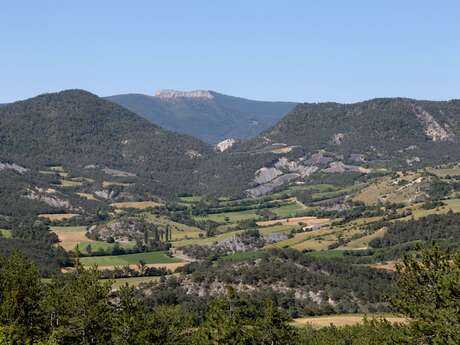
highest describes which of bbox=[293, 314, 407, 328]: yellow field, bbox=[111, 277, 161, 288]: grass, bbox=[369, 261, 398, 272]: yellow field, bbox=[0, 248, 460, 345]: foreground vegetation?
bbox=[0, 248, 460, 345]: foreground vegetation

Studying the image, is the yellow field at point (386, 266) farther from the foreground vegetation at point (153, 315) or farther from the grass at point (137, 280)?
the foreground vegetation at point (153, 315)

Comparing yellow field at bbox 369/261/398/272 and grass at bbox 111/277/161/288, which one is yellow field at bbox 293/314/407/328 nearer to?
yellow field at bbox 369/261/398/272

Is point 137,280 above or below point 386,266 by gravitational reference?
above

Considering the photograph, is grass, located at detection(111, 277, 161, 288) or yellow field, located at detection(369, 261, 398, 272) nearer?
grass, located at detection(111, 277, 161, 288)


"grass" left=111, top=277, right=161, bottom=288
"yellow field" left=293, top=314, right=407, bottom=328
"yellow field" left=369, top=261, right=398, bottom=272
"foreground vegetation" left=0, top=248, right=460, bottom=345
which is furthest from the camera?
"yellow field" left=369, top=261, right=398, bottom=272

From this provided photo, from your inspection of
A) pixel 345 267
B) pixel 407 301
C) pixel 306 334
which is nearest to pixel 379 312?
pixel 345 267

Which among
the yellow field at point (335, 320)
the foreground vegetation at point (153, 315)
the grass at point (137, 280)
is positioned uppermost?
the foreground vegetation at point (153, 315)

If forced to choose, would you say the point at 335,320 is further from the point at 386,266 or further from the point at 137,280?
the point at 137,280

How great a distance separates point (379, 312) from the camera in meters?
152

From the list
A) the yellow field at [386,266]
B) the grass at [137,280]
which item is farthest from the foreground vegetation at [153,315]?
the yellow field at [386,266]

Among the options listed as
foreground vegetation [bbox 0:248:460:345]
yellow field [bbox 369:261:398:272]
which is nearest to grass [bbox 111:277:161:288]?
yellow field [bbox 369:261:398:272]

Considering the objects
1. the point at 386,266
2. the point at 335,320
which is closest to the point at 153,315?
the point at 335,320

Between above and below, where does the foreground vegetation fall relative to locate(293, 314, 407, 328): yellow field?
above

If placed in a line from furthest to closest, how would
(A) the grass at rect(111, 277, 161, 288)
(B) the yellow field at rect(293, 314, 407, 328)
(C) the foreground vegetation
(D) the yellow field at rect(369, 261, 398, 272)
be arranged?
(D) the yellow field at rect(369, 261, 398, 272)
(A) the grass at rect(111, 277, 161, 288)
(B) the yellow field at rect(293, 314, 407, 328)
(C) the foreground vegetation
